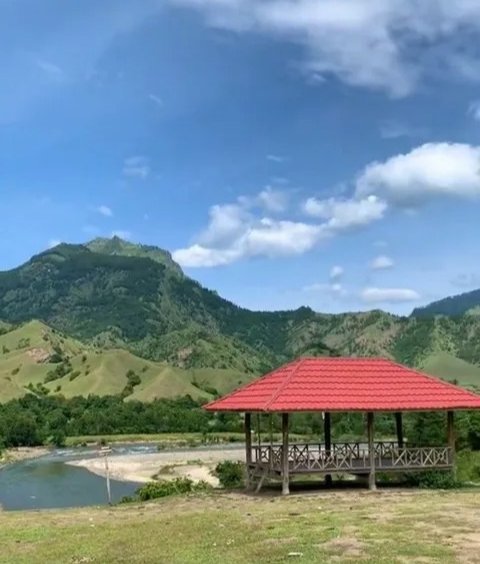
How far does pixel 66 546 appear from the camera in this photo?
16766 millimetres

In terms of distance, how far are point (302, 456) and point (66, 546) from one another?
11.1 m

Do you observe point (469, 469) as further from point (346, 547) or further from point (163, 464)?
point (163, 464)

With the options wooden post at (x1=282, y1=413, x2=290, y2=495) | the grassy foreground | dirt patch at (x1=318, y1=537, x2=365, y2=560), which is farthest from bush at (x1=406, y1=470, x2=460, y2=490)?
dirt patch at (x1=318, y1=537, x2=365, y2=560)

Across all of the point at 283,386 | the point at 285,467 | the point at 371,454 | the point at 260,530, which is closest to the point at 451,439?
the point at 371,454

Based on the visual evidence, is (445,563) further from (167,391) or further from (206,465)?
(167,391)

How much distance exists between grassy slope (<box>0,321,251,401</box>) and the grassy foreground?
123456 mm

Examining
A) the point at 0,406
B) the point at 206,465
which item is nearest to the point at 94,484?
the point at 206,465

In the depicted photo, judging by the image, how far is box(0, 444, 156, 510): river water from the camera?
51.0 metres

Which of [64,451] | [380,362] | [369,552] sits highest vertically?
[380,362]

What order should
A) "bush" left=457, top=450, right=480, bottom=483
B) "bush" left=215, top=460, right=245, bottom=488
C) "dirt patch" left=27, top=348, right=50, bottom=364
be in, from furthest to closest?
"dirt patch" left=27, top=348, right=50, bottom=364
"bush" left=215, top=460, right=245, bottom=488
"bush" left=457, top=450, right=480, bottom=483

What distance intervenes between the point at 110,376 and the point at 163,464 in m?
85.5

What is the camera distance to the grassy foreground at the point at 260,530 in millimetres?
14836

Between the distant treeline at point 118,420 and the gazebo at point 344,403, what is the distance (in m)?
58.0

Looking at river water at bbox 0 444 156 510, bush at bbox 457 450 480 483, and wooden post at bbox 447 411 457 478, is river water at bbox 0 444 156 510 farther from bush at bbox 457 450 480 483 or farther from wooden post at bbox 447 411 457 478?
wooden post at bbox 447 411 457 478
